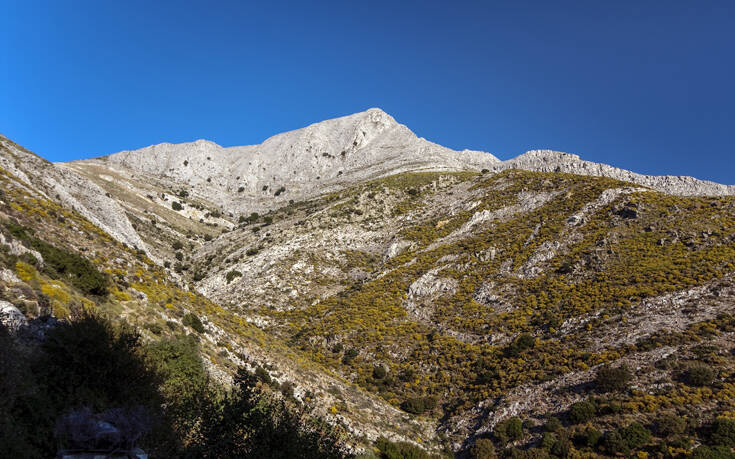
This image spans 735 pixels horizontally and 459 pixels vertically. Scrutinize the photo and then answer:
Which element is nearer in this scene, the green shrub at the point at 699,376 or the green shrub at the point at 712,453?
the green shrub at the point at 712,453

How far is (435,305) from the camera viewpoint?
153 feet

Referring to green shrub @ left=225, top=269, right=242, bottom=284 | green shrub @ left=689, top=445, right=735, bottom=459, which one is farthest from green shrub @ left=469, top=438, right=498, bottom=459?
green shrub @ left=225, top=269, right=242, bottom=284

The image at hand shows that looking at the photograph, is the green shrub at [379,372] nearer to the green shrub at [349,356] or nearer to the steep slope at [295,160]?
the green shrub at [349,356]

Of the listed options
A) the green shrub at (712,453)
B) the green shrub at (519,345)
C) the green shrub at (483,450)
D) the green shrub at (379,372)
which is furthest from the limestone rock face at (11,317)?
the green shrub at (519,345)

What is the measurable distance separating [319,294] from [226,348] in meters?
29.1

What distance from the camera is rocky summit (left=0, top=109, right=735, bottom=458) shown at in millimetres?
20906

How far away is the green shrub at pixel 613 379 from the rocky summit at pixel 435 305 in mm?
120

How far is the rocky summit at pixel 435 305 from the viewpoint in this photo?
2091 centimetres

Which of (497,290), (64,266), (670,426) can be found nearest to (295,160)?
(497,290)

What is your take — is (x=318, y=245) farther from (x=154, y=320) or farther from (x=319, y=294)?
(x=154, y=320)

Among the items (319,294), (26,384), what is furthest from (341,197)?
(26,384)

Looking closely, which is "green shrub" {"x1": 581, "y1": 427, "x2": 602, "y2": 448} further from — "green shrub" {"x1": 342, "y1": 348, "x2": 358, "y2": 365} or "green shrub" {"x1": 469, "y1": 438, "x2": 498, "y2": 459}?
"green shrub" {"x1": 342, "y1": 348, "x2": 358, "y2": 365}

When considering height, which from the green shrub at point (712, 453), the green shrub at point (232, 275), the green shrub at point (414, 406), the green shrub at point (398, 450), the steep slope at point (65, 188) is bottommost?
the green shrub at point (398, 450)

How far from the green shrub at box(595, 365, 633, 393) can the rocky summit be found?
0.39 feet
